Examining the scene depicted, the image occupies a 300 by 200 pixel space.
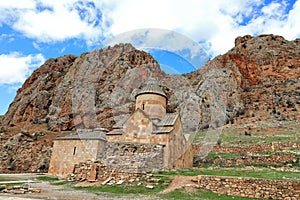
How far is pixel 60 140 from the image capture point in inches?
659

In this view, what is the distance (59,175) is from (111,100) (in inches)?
856

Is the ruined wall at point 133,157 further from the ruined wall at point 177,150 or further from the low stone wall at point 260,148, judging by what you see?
the low stone wall at point 260,148

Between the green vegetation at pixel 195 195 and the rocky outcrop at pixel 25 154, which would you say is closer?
the green vegetation at pixel 195 195

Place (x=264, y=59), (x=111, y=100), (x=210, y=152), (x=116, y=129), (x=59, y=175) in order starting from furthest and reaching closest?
(x=264, y=59) → (x=111, y=100) → (x=210, y=152) → (x=116, y=129) → (x=59, y=175)

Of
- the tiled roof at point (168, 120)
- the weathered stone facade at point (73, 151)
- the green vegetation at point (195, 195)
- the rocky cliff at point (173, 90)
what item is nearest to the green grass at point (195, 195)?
the green vegetation at point (195, 195)

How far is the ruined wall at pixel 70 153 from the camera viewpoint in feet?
50.5

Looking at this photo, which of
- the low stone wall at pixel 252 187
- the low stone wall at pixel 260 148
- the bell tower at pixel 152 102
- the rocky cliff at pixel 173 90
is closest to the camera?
the low stone wall at pixel 252 187

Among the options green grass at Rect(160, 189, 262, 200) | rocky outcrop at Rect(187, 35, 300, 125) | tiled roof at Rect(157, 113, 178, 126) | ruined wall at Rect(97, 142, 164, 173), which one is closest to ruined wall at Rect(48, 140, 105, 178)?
ruined wall at Rect(97, 142, 164, 173)

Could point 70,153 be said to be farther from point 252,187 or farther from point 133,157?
point 252,187

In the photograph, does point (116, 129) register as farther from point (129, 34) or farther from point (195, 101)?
point (195, 101)

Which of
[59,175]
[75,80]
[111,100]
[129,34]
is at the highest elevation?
[75,80]

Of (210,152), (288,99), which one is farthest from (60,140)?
(288,99)

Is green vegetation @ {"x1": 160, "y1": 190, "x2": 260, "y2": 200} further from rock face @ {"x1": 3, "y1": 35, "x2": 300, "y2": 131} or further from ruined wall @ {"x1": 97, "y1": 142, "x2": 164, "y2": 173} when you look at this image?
rock face @ {"x1": 3, "y1": 35, "x2": 300, "y2": 131}

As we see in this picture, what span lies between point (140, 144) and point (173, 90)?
1098 inches
